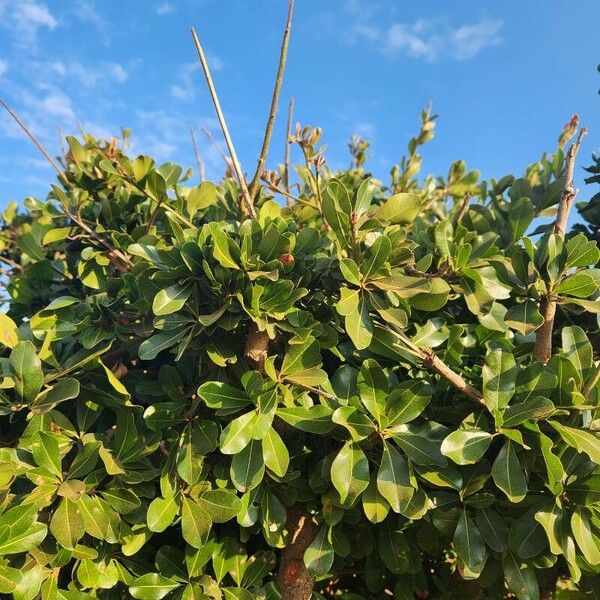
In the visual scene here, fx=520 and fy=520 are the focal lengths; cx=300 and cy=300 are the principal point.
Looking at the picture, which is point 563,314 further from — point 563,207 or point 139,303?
point 139,303

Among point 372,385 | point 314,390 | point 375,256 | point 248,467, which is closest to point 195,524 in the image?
point 248,467

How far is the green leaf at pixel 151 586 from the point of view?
129 centimetres

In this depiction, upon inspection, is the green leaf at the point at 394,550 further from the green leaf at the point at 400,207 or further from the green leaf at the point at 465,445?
the green leaf at the point at 400,207

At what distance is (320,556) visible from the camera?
1322 millimetres

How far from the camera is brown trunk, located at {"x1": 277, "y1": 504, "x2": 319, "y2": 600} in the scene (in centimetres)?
150

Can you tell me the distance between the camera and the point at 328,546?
1345mm

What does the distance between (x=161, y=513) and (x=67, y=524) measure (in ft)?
0.69

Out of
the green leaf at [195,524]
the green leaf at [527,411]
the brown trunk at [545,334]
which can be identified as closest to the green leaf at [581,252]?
the brown trunk at [545,334]

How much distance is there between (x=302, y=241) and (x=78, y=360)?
698 mm

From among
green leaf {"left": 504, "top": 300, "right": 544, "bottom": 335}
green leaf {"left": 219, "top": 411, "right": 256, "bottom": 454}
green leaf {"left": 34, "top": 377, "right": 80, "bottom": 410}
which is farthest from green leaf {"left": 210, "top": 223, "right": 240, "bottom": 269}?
green leaf {"left": 504, "top": 300, "right": 544, "bottom": 335}

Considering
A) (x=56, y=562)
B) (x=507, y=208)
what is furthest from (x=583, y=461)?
(x=56, y=562)

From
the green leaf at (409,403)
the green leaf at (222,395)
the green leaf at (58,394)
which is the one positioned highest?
the green leaf at (58,394)

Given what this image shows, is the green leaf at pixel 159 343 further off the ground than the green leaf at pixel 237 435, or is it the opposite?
the green leaf at pixel 159 343

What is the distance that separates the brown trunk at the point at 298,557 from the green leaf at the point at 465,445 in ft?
1.86
